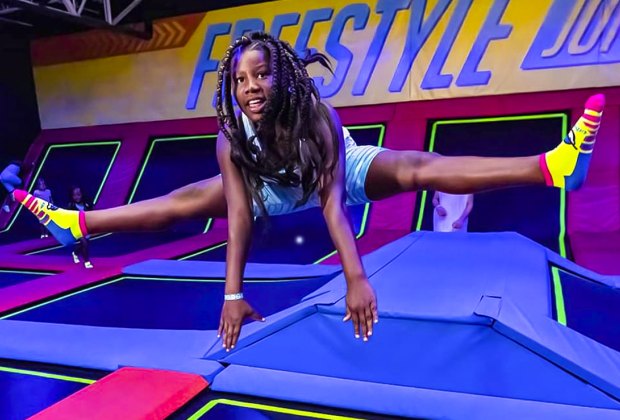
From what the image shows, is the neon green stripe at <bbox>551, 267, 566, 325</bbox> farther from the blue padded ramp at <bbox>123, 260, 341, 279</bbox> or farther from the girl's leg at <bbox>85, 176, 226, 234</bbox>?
the girl's leg at <bbox>85, 176, 226, 234</bbox>

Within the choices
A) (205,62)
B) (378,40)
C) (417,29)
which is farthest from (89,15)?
(417,29)

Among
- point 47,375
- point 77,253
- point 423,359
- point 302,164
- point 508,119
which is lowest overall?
point 47,375

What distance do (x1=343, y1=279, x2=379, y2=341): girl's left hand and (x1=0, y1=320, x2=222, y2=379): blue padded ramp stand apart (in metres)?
0.76

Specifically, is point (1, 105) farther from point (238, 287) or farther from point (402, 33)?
point (238, 287)

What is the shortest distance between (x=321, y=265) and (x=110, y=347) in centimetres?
162

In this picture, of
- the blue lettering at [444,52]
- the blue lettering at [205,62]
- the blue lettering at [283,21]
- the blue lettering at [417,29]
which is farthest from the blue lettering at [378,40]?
the blue lettering at [205,62]

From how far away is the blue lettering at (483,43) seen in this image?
4500mm

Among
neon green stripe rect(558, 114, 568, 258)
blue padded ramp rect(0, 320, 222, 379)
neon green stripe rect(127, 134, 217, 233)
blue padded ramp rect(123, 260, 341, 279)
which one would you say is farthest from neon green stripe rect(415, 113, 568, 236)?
blue padded ramp rect(0, 320, 222, 379)

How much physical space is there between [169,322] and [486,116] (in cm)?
346

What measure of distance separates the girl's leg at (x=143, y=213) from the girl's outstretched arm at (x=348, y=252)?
46 cm

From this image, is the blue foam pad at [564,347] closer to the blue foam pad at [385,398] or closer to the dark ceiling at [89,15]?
the blue foam pad at [385,398]

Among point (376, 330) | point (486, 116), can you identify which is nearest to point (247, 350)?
point (376, 330)

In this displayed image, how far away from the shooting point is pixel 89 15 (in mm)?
6445

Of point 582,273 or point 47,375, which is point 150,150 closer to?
point 47,375
